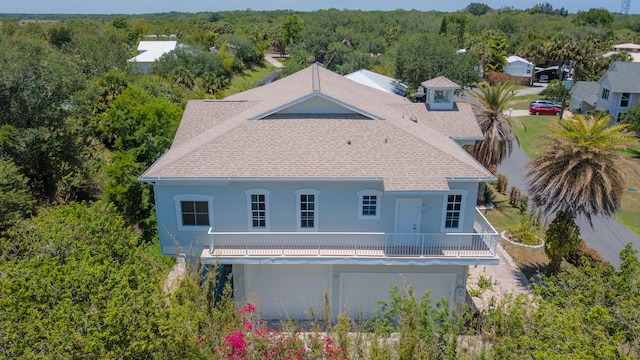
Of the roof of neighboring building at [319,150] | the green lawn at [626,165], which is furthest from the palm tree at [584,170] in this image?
the roof of neighboring building at [319,150]

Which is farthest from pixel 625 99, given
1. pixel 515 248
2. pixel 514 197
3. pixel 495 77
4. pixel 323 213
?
pixel 323 213

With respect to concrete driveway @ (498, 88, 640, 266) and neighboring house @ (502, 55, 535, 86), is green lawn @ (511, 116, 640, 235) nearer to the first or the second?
concrete driveway @ (498, 88, 640, 266)

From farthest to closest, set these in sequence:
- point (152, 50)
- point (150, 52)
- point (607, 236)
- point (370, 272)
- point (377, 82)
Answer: point (152, 50) < point (150, 52) < point (377, 82) < point (607, 236) < point (370, 272)

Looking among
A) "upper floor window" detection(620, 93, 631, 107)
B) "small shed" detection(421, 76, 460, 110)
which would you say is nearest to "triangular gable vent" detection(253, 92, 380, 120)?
"small shed" detection(421, 76, 460, 110)

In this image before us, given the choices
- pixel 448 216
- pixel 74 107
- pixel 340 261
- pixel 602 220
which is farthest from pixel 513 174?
pixel 74 107

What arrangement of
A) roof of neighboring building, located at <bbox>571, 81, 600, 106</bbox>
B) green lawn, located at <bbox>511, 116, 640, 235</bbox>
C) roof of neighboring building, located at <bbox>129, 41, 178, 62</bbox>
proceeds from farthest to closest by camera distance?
1. roof of neighboring building, located at <bbox>129, 41, 178, 62</bbox>
2. roof of neighboring building, located at <bbox>571, 81, 600, 106</bbox>
3. green lawn, located at <bbox>511, 116, 640, 235</bbox>

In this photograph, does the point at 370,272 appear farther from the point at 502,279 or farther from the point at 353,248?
the point at 502,279
